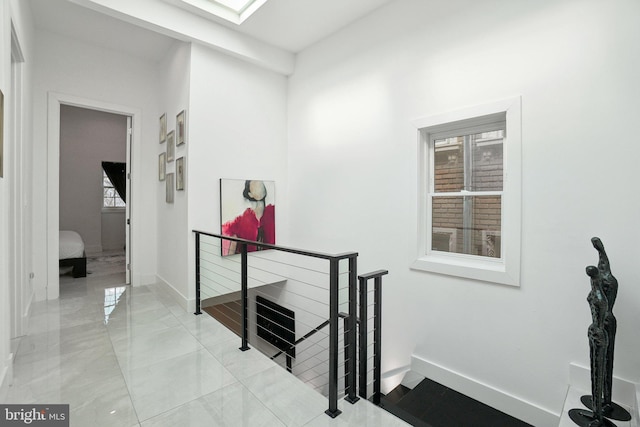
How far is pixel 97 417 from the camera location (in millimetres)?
1797

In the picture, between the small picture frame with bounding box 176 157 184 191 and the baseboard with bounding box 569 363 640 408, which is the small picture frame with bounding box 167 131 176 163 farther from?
the baseboard with bounding box 569 363 640 408

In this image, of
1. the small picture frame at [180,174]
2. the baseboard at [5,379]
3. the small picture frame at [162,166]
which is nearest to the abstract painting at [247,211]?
the small picture frame at [180,174]

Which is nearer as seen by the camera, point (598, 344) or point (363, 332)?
point (598, 344)

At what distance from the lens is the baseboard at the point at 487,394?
2281mm

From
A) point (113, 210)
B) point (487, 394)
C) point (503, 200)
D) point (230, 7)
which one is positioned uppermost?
point (230, 7)

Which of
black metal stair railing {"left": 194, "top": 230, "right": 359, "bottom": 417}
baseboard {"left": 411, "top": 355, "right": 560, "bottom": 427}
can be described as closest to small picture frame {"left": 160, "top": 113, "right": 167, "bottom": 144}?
black metal stair railing {"left": 194, "top": 230, "right": 359, "bottom": 417}

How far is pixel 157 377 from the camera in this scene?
2225mm

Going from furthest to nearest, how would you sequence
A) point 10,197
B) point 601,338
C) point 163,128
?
1. point 163,128
2. point 10,197
3. point 601,338

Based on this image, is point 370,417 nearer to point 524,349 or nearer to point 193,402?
point 193,402

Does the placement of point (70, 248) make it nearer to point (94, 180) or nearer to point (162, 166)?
point (162, 166)

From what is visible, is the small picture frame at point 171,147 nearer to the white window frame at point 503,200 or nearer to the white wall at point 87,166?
the white window frame at point 503,200

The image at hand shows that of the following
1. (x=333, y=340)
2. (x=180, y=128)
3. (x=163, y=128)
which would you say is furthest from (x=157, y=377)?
(x=163, y=128)

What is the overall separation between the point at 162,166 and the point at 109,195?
410cm

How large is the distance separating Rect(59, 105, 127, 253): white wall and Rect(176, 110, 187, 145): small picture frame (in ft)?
14.2
